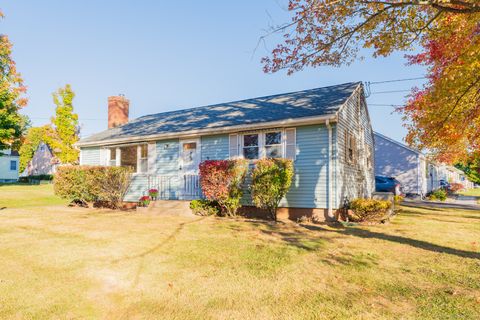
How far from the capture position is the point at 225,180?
1041cm

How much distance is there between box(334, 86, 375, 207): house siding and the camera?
34.8 ft

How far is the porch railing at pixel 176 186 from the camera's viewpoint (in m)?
12.8

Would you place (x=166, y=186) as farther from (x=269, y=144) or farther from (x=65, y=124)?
(x=65, y=124)

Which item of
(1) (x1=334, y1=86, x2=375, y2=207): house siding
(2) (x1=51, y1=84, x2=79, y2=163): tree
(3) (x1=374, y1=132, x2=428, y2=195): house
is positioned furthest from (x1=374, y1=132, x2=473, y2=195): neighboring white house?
(2) (x1=51, y1=84, x2=79, y2=163): tree

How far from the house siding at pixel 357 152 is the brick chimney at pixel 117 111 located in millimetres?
14306

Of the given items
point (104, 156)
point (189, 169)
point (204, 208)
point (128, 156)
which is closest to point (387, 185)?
point (189, 169)

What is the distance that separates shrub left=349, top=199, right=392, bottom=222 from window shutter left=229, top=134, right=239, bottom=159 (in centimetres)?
485

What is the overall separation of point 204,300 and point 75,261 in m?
2.94

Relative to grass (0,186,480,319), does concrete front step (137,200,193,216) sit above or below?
above

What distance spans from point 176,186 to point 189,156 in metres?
1.50

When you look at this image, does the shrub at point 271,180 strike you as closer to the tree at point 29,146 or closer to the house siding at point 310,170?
the house siding at point 310,170

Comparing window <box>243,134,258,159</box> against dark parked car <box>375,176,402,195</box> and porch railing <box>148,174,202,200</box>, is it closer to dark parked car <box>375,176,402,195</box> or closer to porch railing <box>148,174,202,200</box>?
porch railing <box>148,174,202,200</box>

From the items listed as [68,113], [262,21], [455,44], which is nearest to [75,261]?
[262,21]

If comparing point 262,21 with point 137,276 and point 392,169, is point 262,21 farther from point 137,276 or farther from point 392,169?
point 392,169
